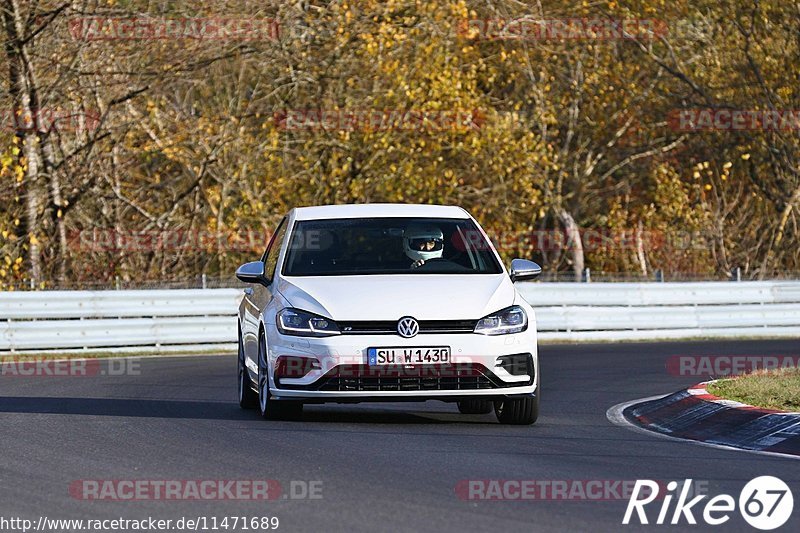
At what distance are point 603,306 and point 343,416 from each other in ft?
48.3

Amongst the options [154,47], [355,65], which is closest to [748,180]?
[355,65]

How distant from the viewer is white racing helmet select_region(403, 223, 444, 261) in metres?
12.6

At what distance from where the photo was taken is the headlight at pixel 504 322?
11594 mm

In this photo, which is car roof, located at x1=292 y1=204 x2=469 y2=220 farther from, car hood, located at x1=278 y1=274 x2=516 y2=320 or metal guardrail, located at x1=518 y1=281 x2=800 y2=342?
Answer: metal guardrail, located at x1=518 y1=281 x2=800 y2=342

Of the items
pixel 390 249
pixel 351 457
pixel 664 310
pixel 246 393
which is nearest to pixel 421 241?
pixel 390 249

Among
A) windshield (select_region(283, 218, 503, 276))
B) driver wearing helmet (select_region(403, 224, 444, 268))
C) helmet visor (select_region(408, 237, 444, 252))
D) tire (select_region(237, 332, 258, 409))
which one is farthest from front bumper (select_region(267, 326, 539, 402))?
tire (select_region(237, 332, 258, 409))

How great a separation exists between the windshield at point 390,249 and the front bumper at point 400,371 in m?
0.94

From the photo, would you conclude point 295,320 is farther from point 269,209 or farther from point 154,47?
point 269,209

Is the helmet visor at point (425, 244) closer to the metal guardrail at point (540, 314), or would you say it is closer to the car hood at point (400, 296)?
the car hood at point (400, 296)

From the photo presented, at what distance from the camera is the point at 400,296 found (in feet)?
38.2

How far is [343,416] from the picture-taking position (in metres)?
12.9

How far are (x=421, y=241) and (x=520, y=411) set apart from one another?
158cm

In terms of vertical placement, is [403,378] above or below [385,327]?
below

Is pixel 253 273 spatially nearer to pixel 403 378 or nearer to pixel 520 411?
pixel 403 378
